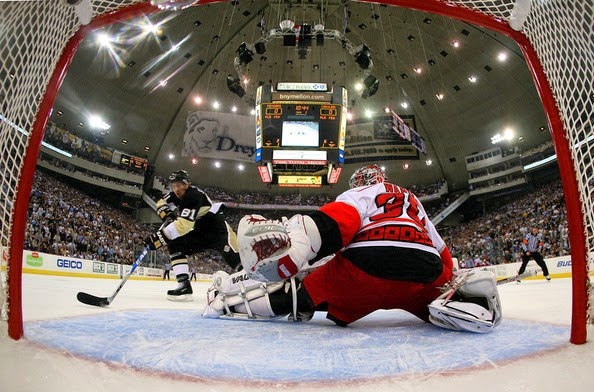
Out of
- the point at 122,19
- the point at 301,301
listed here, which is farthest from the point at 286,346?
the point at 122,19

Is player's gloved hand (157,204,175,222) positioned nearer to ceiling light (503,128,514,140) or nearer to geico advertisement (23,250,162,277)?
geico advertisement (23,250,162,277)

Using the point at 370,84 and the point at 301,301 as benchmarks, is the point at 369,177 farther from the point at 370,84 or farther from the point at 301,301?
the point at 370,84

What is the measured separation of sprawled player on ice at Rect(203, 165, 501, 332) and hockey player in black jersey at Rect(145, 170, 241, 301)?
164 cm

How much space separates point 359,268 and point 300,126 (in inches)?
366

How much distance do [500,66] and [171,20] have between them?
16225 millimetres

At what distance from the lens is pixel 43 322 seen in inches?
61.4

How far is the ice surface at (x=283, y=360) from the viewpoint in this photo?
0.82 m

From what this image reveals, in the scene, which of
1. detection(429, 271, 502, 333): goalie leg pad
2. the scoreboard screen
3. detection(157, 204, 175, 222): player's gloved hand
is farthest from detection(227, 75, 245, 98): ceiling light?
detection(429, 271, 502, 333): goalie leg pad

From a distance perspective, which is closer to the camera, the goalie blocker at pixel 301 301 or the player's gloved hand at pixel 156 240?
the goalie blocker at pixel 301 301

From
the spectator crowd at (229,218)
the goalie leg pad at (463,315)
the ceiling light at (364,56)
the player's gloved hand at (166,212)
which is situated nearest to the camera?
the goalie leg pad at (463,315)

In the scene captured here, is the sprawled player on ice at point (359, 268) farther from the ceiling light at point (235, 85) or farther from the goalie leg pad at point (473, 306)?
the ceiling light at point (235, 85)

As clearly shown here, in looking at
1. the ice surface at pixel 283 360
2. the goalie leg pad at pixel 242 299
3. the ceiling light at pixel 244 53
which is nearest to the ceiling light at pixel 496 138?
the ceiling light at pixel 244 53

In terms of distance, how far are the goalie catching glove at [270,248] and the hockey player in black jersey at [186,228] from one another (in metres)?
2.40

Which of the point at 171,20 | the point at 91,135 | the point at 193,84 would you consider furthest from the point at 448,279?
the point at 91,135
